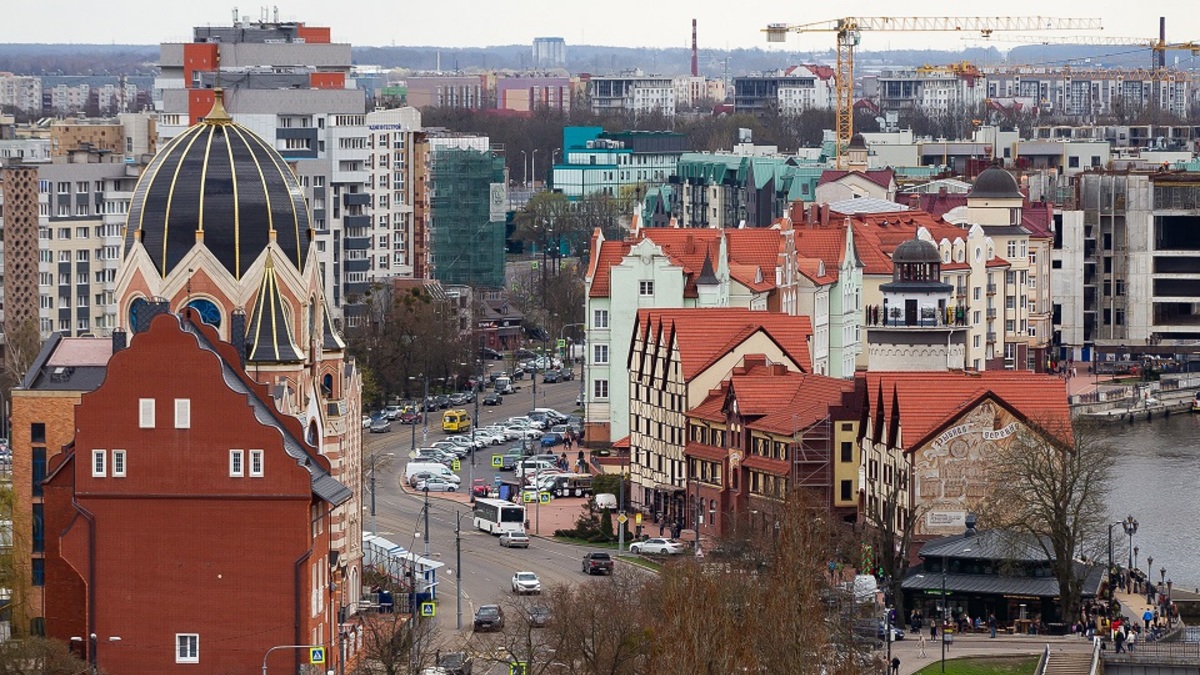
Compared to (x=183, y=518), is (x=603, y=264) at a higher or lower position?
higher

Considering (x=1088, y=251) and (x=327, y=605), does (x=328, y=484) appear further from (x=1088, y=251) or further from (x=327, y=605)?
(x=1088, y=251)

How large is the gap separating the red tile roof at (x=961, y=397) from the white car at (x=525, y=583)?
12.5 metres

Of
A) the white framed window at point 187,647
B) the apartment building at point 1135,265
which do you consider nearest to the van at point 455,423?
the apartment building at point 1135,265

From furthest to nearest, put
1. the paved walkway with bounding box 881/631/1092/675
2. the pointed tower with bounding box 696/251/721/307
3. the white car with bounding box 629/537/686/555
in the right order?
A: the pointed tower with bounding box 696/251/721/307, the white car with bounding box 629/537/686/555, the paved walkway with bounding box 881/631/1092/675

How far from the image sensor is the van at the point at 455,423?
490ft

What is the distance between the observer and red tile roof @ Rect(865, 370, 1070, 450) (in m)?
107

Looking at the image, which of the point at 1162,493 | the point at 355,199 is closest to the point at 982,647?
the point at 1162,493

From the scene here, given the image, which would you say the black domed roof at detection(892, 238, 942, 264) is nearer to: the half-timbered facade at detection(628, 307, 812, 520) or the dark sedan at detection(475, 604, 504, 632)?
the half-timbered facade at detection(628, 307, 812, 520)

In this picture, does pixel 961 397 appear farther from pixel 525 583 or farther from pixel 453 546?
pixel 453 546

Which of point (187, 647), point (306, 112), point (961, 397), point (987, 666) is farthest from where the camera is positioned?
point (306, 112)

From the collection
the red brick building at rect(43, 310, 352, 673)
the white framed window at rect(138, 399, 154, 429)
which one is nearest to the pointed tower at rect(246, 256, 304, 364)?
the red brick building at rect(43, 310, 352, 673)

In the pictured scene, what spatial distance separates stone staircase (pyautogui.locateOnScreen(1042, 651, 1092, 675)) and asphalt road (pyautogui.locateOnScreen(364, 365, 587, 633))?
17125mm

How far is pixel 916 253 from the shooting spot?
127062mm

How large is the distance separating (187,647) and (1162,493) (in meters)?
57.3
